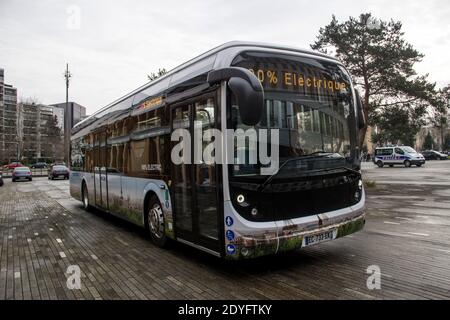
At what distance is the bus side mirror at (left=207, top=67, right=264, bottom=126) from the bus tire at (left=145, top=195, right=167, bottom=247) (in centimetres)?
310

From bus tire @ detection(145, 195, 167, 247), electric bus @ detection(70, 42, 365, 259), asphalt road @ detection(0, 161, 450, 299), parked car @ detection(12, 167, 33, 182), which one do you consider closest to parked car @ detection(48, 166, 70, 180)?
parked car @ detection(12, 167, 33, 182)

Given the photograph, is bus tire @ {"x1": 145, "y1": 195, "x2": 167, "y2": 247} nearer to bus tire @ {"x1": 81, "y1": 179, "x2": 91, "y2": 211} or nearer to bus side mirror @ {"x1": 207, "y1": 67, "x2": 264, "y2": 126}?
bus side mirror @ {"x1": 207, "y1": 67, "x2": 264, "y2": 126}

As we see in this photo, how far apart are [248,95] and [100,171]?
7.53m

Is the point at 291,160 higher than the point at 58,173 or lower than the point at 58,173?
higher

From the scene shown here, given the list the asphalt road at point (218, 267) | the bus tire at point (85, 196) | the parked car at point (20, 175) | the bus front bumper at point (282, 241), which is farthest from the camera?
the parked car at point (20, 175)

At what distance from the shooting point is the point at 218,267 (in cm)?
571

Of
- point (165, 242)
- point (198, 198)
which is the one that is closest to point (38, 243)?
point (165, 242)

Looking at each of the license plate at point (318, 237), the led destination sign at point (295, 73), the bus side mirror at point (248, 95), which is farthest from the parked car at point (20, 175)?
the bus side mirror at point (248, 95)

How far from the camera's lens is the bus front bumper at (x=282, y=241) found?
190 inches

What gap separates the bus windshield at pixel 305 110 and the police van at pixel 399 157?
40529 millimetres

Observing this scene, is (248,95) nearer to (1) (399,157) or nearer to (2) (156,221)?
(2) (156,221)

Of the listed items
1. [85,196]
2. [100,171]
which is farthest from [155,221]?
[85,196]

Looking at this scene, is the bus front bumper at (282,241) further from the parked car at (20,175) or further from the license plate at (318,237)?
the parked car at (20,175)
